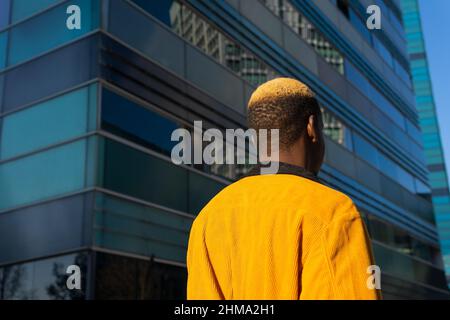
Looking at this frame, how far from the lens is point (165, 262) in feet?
33.3

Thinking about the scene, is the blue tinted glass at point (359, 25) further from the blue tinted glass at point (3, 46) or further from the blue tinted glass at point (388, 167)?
the blue tinted glass at point (3, 46)

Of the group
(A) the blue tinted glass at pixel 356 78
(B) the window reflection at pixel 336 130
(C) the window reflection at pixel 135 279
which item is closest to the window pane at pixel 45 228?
(C) the window reflection at pixel 135 279

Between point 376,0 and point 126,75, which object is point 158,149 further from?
point 376,0

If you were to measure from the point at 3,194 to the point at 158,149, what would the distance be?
9.56 ft

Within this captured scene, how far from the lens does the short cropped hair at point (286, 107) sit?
200 centimetres

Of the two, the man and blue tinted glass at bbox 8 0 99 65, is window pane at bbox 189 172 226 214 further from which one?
the man

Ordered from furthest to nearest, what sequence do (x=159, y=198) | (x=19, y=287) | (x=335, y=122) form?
(x=335, y=122), (x=159, y=198), (x=19, y=287)

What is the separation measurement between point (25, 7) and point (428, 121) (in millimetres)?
68957

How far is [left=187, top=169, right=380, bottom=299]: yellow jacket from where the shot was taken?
1.59 metres

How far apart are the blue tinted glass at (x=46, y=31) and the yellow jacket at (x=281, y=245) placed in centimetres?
883

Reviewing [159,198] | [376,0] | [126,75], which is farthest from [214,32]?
[376,0]

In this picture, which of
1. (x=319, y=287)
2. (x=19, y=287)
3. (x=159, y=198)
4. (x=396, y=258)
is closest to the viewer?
(x=319, y=287)

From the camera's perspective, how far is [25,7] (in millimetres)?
11633

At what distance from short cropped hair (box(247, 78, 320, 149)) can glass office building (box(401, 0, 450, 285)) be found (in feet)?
238
